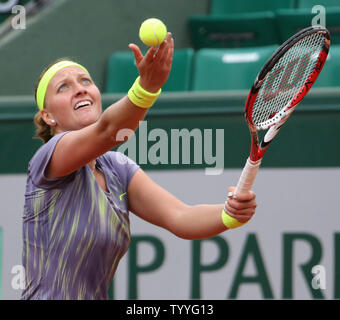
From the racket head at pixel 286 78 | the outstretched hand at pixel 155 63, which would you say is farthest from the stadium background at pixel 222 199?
the outstretched hand at pixel 155 63

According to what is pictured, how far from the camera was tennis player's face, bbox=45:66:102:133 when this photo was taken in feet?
8.14

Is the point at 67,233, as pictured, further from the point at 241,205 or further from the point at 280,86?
the point at 280,86

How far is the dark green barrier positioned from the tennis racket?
76 centimetres

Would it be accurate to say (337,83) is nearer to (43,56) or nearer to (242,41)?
(242,41)

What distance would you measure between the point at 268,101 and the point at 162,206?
0.49 meters

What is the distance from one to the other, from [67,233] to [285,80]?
2.73 feet

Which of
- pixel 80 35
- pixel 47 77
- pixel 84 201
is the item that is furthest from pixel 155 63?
pixel 80 35

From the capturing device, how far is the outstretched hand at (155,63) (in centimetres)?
203

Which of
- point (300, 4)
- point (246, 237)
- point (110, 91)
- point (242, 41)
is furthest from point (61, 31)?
point (246, 237)

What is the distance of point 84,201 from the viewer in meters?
2.40

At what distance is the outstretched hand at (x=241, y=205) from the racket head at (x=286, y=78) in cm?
20

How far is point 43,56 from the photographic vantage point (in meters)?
4.89

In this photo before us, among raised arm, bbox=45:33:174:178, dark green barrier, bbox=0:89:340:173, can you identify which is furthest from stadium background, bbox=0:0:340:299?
raised arm, bbox=45:33:174:178

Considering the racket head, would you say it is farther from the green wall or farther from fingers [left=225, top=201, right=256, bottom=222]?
the green wall
